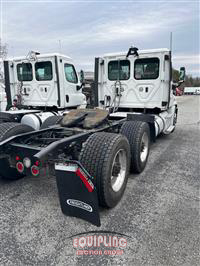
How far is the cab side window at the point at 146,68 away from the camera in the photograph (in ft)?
18.1

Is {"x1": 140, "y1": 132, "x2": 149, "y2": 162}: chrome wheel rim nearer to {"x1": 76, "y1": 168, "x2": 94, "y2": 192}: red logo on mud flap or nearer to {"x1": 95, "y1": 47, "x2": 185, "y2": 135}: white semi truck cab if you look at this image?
{"x1": 95, "y1": 47, "x2": 185, "y2": 135}: white semi truck cab

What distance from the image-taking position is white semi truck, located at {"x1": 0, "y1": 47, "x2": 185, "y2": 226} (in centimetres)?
241

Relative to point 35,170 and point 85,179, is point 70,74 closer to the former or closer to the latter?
point 35,170

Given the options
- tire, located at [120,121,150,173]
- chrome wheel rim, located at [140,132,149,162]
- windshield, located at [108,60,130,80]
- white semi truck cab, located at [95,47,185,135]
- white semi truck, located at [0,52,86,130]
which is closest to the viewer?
tire, located at [120,121,150,173]

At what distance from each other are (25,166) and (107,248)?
4.44ft

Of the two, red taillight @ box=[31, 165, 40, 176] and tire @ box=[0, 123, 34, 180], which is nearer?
red taillight @ box=[31, 165, 40, 176]

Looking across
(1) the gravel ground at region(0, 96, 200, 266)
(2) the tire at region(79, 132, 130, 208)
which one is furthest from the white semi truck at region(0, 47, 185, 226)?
(1) the gravel ground at region(0, 96, 200, 266)

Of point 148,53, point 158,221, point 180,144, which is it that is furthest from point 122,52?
point 158,221

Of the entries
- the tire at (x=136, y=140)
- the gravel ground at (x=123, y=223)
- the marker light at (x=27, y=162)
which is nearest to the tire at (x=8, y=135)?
the gravel ground at (x=123, y=223)

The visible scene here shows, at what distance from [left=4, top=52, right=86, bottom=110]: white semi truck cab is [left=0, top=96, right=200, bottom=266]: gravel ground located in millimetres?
3291

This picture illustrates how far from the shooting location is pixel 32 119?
17.5 ft

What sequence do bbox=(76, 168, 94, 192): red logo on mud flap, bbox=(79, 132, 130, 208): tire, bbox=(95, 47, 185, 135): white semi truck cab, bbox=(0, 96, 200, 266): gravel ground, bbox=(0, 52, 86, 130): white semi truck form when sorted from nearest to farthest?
bbox=(0, 96, 200, 266): gravel ground
bbox=(76, 168, 94, 192): red logo on mud flap
bbox=(79, 132, 130, 208): tire
bbox=(95, 47, 185, 135): white semi truck cab
bbox=(0, 52, 86, 130): white semi truck

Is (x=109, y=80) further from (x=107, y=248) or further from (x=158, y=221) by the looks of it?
(x=107, y=248)

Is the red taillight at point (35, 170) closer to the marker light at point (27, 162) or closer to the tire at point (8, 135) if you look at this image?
the marker light at point (27, 162)
